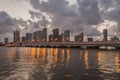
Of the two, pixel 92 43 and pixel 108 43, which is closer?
pixel 108 43

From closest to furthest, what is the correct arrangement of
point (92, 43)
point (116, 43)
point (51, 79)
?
point (51, 79) → point (116, 43) → point (92, 43)

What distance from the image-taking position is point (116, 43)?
15050cm

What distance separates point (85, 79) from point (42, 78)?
20.2 feet

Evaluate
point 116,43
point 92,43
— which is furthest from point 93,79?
point 92,43

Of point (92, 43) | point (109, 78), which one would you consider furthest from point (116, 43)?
point (109, 78)

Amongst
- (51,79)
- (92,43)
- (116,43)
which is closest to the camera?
(51,79)

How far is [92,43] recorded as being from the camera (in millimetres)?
178750

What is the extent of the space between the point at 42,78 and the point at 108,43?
13272 cm

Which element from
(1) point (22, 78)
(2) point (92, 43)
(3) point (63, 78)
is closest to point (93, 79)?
(3) point (63, 78)

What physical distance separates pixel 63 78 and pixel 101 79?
18.0 ft

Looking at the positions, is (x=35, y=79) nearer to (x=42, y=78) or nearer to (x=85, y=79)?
(x=42, y=78)

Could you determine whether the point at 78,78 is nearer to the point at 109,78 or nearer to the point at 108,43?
the point at 109,78

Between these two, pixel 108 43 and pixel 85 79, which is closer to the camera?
pixel 85 79

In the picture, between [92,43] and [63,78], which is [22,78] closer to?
[63,78]
